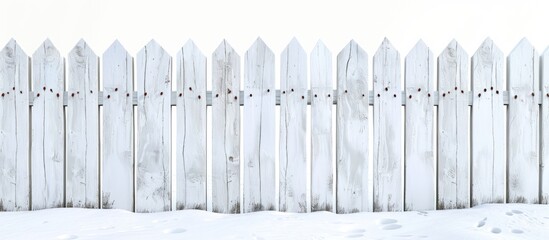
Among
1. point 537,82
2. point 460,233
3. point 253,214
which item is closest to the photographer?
point 460,233

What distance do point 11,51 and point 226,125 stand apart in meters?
1.95

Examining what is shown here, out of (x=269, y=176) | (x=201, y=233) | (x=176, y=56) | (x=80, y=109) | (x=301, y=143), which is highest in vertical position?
(x=176, y=56)

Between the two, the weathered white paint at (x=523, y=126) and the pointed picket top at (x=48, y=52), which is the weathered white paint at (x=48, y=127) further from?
the weathered white paint at (x=523, y=126)

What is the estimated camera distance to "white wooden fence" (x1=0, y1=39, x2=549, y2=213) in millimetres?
3521

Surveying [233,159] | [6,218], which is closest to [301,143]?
[233,159]

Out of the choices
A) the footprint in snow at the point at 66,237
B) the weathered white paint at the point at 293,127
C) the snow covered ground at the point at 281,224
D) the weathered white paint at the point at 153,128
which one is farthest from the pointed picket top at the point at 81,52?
the weathered white paint at the point at 293,127

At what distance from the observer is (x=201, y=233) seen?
3.00 metres

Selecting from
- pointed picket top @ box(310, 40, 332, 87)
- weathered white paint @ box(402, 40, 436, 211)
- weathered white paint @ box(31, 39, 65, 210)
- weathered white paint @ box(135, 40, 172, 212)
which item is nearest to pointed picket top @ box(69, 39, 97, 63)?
weathered white paint @ box(31, 39, 65, 210)

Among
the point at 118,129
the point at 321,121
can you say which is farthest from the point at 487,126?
the point at 118,129

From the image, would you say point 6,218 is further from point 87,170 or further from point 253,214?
point 253,214

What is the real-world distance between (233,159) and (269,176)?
0.32m

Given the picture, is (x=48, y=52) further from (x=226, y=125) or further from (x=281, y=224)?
(x=281, y=224)

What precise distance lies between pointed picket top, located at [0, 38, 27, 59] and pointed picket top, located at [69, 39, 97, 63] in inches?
17.7

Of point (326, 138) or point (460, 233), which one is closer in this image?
point (460, 233)
